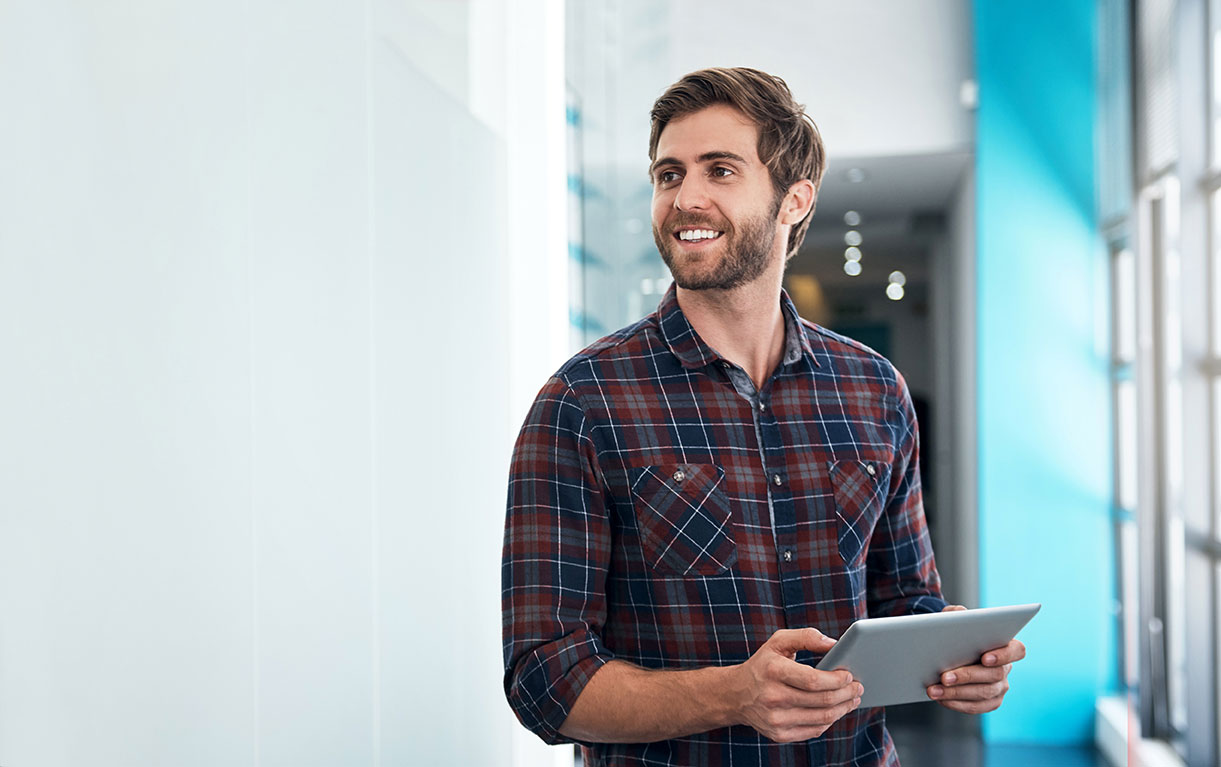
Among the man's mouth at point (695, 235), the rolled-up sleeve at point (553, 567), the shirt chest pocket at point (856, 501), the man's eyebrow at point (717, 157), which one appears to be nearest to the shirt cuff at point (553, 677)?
the rolled-up sleeve at point (553, 567)

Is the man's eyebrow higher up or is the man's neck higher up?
the man's eyebrow

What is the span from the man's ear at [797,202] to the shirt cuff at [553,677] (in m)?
0.82

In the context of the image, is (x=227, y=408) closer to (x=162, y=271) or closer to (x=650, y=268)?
(x=162, y=271)

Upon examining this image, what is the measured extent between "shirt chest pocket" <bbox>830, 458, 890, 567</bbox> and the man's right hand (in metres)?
0.34

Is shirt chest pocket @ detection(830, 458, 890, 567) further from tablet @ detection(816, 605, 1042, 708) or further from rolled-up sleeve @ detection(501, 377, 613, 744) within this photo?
rolled-up sleeve @ detection(501, 377, 613, 744)

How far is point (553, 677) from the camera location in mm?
1381

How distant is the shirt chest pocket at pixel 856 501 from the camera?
161cm

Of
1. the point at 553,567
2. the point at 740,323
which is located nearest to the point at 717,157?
the point at 740,323

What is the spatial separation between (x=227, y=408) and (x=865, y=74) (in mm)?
4415

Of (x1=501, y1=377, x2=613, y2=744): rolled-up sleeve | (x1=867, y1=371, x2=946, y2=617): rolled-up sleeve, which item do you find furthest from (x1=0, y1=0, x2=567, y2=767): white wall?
(x1=867, y1=371, x2=946, y2=617): rolled-up sleeve

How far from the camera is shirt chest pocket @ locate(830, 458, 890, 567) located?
161cm

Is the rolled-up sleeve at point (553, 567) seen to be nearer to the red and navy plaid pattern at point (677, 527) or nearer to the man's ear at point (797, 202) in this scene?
the red and navy plaid pattern at point (677, 527)

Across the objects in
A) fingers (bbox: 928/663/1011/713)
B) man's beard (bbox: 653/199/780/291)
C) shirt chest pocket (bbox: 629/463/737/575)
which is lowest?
fingers (bbox: 928/663/1011/713)

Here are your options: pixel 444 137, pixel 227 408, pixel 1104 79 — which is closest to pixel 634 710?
pixel 227 408
